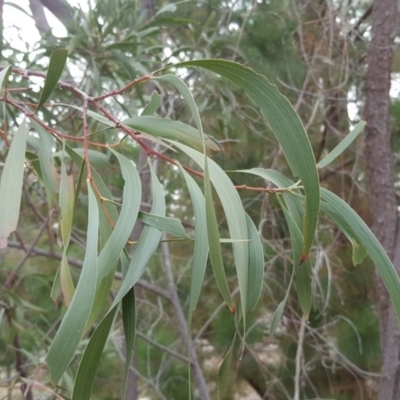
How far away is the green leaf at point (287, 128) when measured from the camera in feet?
1.01

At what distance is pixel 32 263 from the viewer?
165cm

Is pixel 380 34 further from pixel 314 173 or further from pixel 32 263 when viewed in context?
pixel 32 263

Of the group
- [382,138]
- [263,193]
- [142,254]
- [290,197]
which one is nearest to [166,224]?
[142,254]

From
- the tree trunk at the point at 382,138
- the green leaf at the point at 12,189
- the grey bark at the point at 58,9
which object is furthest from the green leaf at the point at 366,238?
the grey bark at the point at 58,9

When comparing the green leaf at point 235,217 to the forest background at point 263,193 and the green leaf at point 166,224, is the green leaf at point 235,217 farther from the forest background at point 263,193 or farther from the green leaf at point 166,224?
the forest background at point 263,193

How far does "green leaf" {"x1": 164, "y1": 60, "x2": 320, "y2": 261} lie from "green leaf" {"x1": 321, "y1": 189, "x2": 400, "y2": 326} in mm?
79

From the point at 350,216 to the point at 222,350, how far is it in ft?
4.05

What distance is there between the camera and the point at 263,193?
1320 millimetres

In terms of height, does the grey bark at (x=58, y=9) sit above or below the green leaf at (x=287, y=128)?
above

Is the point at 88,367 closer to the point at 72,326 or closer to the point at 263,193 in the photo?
the point at 72,326

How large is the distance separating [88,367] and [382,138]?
91 cm

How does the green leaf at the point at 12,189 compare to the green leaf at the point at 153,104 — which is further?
the green leaf at the point at 153,104

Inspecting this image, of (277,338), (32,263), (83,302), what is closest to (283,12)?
(277,338)

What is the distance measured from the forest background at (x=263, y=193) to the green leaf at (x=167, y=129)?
669mm
